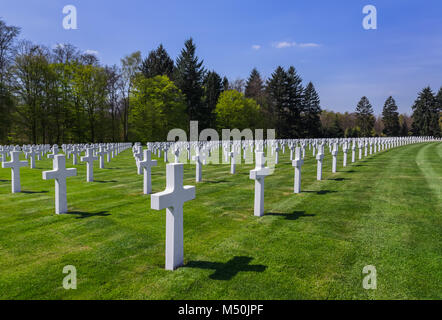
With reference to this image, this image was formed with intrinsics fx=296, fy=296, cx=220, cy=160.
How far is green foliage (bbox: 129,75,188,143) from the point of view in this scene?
1656 inches

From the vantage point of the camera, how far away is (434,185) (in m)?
9.48

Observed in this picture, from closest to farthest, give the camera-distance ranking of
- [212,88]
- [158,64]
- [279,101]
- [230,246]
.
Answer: [230,246], [158,64], [212,88], [279,101]

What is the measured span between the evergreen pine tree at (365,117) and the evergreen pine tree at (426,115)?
1120 centimetres

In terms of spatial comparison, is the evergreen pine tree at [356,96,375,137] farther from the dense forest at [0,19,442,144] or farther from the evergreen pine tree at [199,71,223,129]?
the evergreen pine tree at [199,71,223,129]

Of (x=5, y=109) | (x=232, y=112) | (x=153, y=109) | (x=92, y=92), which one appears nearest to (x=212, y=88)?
(x=232, y=112)

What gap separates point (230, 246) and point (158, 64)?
55.7 meters

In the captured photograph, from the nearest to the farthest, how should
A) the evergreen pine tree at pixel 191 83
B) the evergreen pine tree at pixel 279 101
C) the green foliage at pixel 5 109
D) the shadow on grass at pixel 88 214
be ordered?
the shadow on grass at pixel 88 214 < the green foliage at pixel 5 109 < the evergreen pine tree at pixel 191 83 < the evergreen pine tree at pixel 279 101

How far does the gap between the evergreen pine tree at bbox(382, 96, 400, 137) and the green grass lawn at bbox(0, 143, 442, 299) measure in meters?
91.6

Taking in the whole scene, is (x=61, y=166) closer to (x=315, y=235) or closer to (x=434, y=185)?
(x=315, y=235)

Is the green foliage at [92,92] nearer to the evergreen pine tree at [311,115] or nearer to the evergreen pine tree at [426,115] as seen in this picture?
the evergreen pine tree at [311,115]

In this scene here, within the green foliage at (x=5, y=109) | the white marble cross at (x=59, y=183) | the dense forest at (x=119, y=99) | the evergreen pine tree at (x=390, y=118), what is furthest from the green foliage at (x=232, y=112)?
the evergreen pine tree at (x=390, y=118)

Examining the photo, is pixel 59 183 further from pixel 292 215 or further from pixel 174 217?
pixel 292 215

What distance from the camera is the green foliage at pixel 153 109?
42.1 meters

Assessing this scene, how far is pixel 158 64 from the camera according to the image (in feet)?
182
